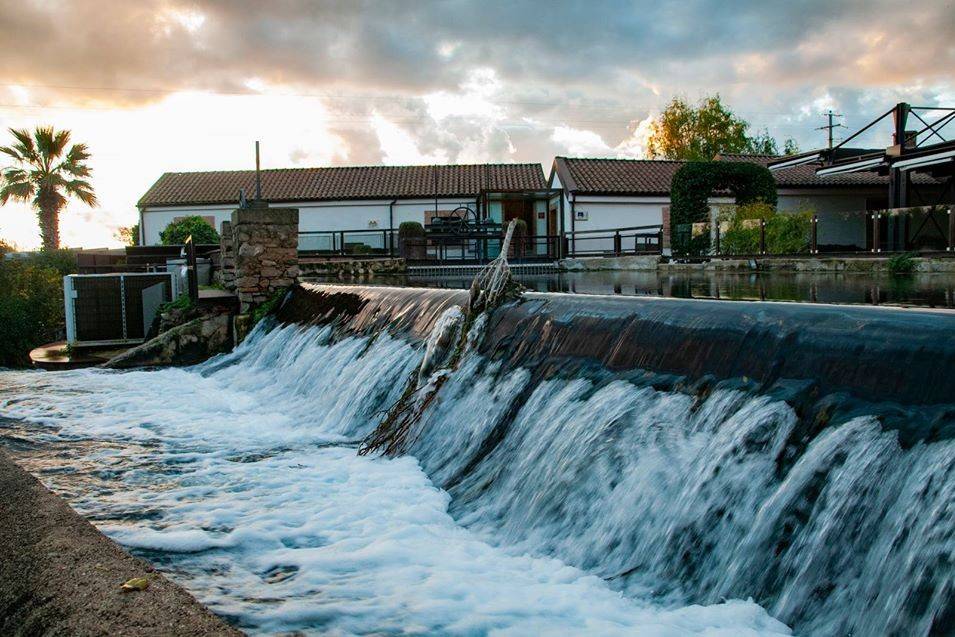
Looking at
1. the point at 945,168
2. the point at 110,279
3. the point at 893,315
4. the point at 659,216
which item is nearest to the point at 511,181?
the point at 659,216

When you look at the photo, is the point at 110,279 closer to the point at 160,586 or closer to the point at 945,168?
the point at 160,586

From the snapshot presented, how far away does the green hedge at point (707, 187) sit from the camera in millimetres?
25000

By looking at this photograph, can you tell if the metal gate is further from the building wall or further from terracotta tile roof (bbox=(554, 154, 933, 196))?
the building wall

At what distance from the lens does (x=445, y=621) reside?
9.84ft

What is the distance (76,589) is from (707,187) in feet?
81.6

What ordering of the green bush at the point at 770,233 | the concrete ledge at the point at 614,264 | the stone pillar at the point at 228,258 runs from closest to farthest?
the stone pillar at the point at 228,258
the green bush at the point at 770,233
the concrete ledge at the point at 614,264

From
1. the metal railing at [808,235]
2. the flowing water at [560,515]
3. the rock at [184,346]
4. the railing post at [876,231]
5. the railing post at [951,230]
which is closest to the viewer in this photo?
the flowing water at [560,515]

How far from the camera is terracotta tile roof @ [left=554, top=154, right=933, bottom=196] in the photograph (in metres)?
32.5

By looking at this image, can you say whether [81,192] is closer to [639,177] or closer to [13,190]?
[13,190]

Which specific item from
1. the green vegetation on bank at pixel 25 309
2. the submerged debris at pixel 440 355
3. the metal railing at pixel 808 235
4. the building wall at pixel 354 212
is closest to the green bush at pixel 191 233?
the green vegetation on bank at pixel 25 309

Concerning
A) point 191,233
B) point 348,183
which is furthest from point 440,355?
point 348,183

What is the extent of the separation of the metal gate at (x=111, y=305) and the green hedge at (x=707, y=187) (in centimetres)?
1437

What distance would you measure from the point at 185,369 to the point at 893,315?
32.2 ft

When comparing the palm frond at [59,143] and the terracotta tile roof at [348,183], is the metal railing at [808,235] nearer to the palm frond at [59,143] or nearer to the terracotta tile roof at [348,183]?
the terracotta tile roof at [348,183]
